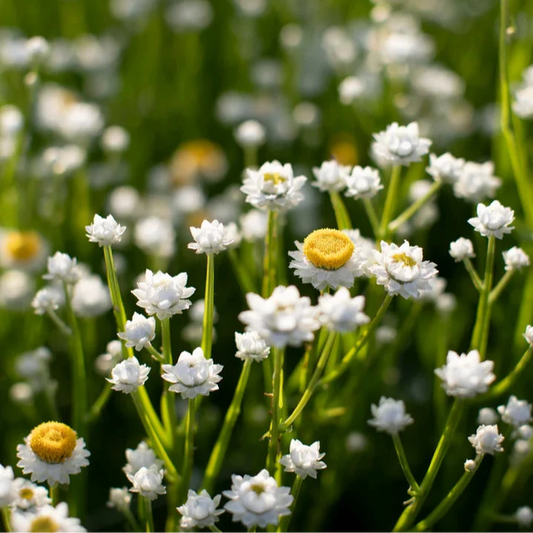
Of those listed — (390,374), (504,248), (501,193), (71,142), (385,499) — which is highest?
(71,142)

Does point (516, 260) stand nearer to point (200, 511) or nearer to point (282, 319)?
point (282, 319)

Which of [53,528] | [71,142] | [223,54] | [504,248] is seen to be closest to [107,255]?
[53,528]

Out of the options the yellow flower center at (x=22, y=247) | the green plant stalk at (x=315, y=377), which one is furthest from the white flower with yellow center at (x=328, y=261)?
the yellow flower center at (x=22, y=247)

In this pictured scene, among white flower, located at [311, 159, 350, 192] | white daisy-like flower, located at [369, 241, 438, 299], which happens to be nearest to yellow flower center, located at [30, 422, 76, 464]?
white daisy-like flower, located at [369, 241, 438, 299]

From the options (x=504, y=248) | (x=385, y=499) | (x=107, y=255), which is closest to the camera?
(x=107, y=255)

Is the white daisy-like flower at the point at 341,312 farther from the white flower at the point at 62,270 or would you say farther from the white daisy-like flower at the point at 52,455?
the white flower at the point at 62,270

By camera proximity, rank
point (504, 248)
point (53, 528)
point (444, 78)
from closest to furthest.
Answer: point (53, 528)
point (504, 248)
point (444, 78)

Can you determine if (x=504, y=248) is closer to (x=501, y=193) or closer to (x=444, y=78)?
(x=501, y=193)

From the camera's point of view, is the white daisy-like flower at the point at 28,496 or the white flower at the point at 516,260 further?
the white flower at the point at 516,260
